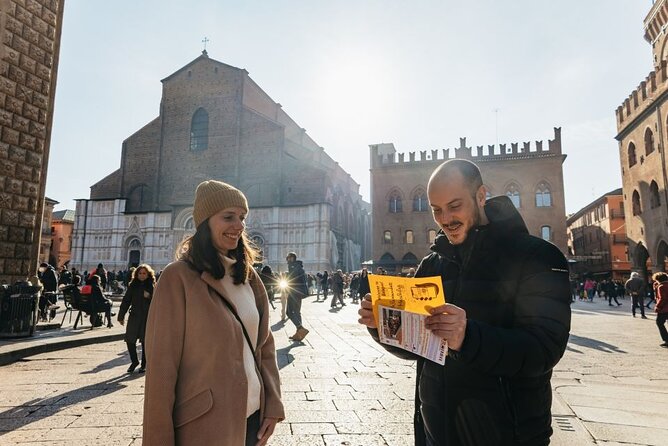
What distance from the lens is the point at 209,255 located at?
1.93m

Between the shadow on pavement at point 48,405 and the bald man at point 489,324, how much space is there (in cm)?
370

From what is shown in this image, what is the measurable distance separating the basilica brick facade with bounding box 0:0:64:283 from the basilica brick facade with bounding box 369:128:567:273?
27.5m

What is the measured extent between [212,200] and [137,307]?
504 cm

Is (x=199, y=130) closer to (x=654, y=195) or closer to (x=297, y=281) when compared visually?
(x=297, y=281)

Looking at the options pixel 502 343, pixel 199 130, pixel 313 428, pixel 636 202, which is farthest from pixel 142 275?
pixel 199 130

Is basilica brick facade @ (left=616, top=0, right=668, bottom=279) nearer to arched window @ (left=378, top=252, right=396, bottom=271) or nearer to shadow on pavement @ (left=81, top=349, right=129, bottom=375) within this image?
arched window @ (left=378, top=252, right=396, bottom=271)

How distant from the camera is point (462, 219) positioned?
5.55 feet

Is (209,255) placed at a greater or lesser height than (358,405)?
greater

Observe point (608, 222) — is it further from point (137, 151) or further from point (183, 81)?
point (137, 151)

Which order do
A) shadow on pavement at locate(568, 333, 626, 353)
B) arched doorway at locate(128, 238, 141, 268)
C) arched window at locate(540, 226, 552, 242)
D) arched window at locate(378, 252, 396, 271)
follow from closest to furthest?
shadow on pavement at locate(568, 333, 626, 353), arched window at locate(540, 226, 552, 242), arched window at locate(378, 252, 396, 271), arched doorway at locate(128, 238, 141, 268)

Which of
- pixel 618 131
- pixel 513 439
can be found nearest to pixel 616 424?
pixel 513 439

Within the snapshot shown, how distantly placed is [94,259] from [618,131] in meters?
40.6

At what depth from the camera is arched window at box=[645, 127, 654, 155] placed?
23531 millimetres

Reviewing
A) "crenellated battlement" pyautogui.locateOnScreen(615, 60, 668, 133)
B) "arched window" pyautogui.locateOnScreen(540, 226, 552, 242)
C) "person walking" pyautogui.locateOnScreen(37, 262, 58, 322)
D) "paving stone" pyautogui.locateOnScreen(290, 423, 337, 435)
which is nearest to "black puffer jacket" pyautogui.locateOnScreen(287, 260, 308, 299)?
"paving stone" pyautogui.locateOnScreen(290, 423, 337, 435)
